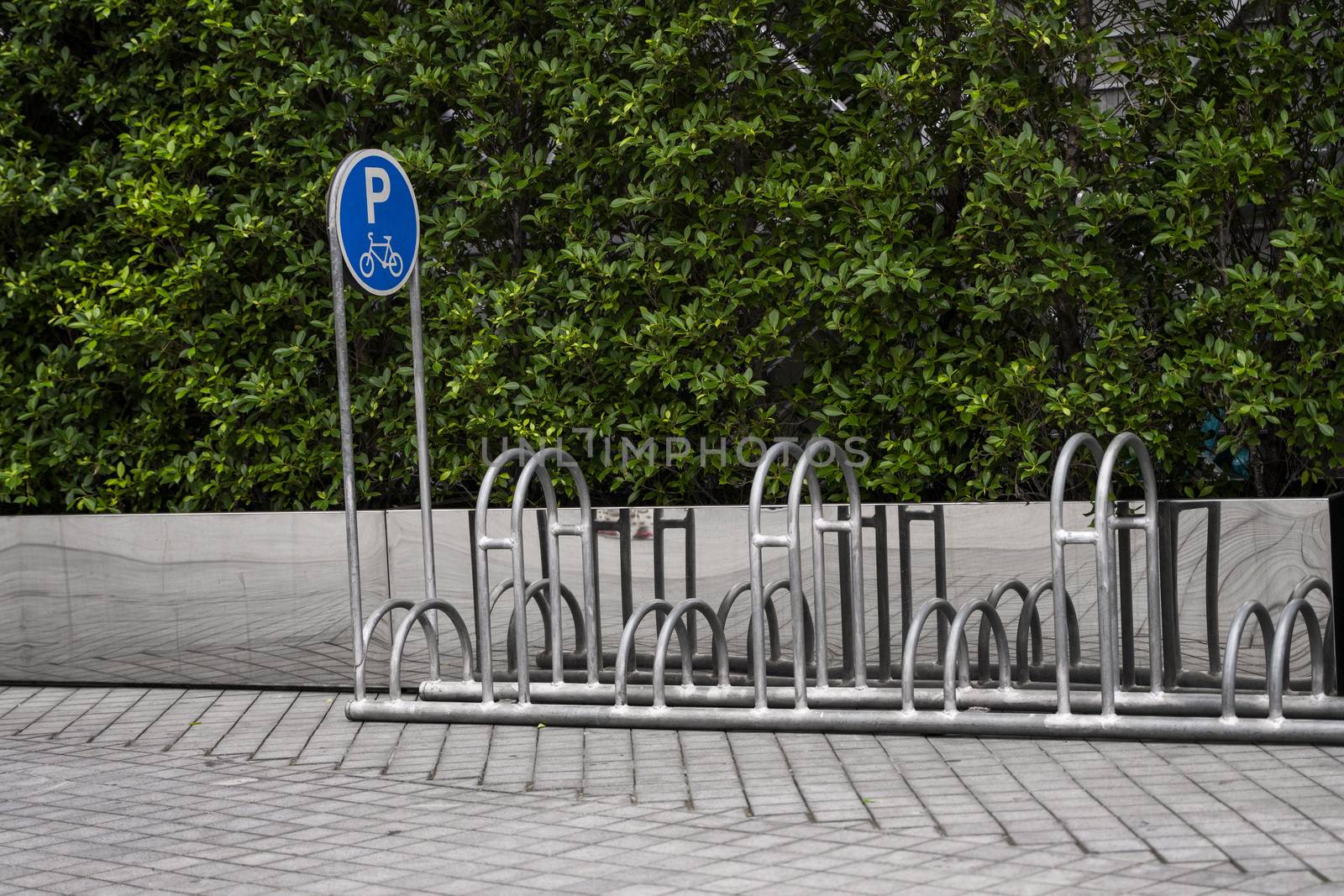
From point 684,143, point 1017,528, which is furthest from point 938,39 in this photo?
point 1017,528

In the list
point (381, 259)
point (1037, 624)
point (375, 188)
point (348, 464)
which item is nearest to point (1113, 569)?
point (1037, 624)

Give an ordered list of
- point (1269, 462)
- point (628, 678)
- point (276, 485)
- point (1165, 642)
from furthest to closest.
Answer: point (276, 485) < point (628, 678) < point (1269, 462) < point (1165, 642)

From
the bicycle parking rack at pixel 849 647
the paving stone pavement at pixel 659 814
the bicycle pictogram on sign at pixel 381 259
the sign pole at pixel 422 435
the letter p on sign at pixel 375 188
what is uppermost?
the letter p on sign at pixel 375 188

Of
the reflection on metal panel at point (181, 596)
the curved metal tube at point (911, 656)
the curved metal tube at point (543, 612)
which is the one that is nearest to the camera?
the curved metal tube at point (911, 656)

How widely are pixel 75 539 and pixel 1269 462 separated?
6.36 meters

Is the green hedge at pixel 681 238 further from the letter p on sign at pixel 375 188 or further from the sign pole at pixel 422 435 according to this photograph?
the letter p on sign at pixel 375 188

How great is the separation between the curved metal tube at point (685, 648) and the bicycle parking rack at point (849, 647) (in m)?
0.01

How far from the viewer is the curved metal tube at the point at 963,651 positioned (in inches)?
243

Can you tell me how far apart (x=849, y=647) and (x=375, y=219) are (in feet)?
9.82

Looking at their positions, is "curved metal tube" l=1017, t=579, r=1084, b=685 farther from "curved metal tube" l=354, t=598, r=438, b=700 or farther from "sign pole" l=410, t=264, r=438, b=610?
"sign pole" l=410, t=264, r=438, b=610

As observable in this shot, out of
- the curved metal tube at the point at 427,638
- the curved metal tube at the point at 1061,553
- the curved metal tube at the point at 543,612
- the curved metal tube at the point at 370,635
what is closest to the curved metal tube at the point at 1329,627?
the curved metal tube at the point at 1061,553

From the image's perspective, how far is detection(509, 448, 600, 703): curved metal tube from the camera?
6988 mm

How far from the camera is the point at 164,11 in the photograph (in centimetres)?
896

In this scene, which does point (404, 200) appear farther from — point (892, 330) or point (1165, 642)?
point (1165, 642)
